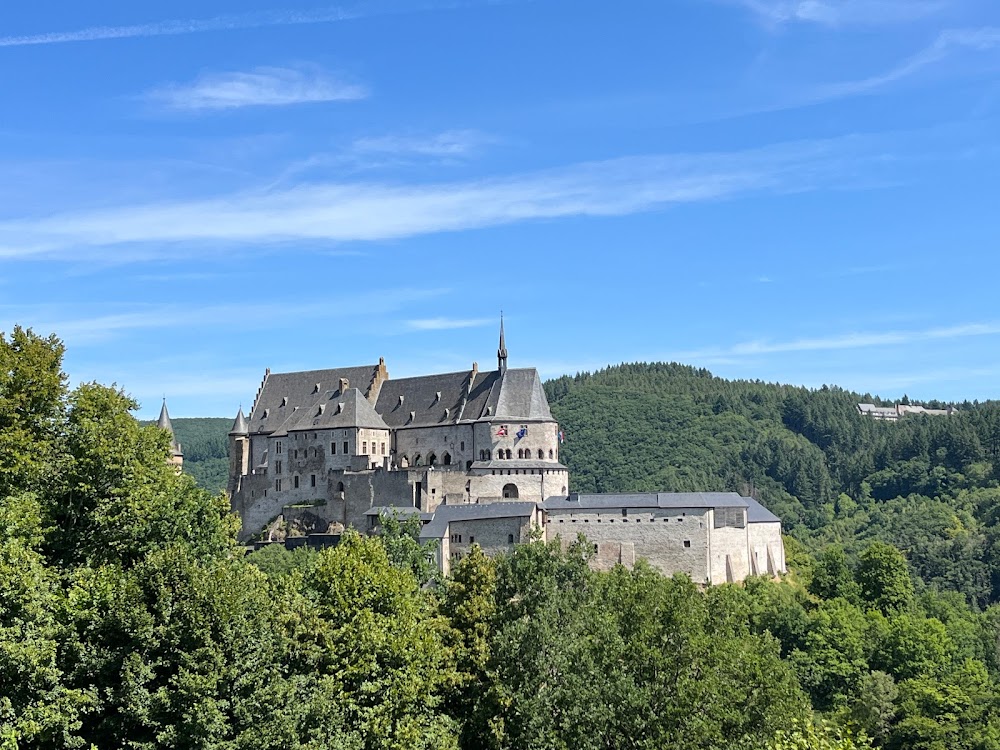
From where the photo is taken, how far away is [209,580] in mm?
31031

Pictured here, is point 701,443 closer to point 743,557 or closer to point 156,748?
point 743,557

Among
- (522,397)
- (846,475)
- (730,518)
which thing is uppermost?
(846,475)

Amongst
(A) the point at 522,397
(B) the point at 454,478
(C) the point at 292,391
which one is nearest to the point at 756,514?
(A) the point at 522,397

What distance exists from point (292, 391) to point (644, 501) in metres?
35.0

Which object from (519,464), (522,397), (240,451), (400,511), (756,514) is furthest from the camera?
(240,451)

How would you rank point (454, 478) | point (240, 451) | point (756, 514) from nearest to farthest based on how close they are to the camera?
point (454, 478) < point (756, 514) < point (240, 451)

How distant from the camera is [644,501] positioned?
79375 millimetres

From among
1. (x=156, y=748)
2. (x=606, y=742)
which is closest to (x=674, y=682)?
(x=606, y=742)

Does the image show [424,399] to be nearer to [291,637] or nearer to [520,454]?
[520,454]

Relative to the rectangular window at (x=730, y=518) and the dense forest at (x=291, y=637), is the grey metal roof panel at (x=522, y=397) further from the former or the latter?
the dense forest at (x=291, y=637)

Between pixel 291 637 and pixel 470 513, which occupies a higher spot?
pixel 470 513

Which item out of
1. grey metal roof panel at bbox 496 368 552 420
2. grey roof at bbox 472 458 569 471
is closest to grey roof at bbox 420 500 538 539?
grey roof at bbox 472 458 569 471

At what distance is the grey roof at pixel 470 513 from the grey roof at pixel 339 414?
50.0ft

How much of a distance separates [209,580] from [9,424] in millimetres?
10983
